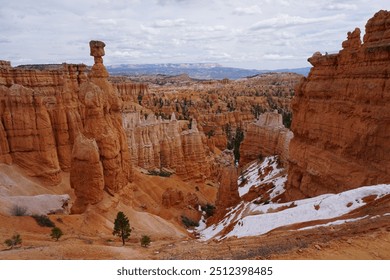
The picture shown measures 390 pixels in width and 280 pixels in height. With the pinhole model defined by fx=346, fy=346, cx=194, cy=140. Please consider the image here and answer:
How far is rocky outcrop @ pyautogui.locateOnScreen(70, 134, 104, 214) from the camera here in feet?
64.9

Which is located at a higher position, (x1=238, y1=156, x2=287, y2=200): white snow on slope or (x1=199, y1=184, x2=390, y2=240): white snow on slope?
(x1=199, y1=184, x2=390, y2=240): white snow on slope

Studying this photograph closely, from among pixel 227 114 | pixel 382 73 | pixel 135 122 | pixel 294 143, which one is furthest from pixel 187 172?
pixel 227 114

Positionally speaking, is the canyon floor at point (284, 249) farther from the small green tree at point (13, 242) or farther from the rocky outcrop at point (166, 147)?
Result: the rocky outcrop at point (166, 147)

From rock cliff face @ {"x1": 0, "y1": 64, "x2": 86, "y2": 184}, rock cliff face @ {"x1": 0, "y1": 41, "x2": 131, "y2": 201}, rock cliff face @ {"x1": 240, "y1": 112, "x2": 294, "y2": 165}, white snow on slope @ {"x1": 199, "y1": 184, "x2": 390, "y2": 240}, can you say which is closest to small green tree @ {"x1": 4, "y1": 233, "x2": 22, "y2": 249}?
rock cliff face @ {"x1": 0, "y1": 41, "x2": 131, "y2": 201}

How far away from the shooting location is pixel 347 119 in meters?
20.2

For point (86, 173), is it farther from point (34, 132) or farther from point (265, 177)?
point (265, 177)

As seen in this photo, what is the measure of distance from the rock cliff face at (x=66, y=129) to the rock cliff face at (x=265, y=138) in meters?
21.5

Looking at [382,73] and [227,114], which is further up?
[382,73]

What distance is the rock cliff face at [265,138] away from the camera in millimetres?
41562

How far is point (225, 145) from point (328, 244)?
55.4m

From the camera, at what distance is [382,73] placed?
17.8 metres

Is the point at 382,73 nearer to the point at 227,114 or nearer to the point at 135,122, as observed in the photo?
the point at 135,122

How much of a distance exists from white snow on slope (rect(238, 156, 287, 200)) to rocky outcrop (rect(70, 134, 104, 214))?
14.1 metres

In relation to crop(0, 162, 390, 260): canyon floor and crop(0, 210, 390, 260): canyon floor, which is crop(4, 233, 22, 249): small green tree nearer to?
crop(0, 162, 390, 260): canyon floor
